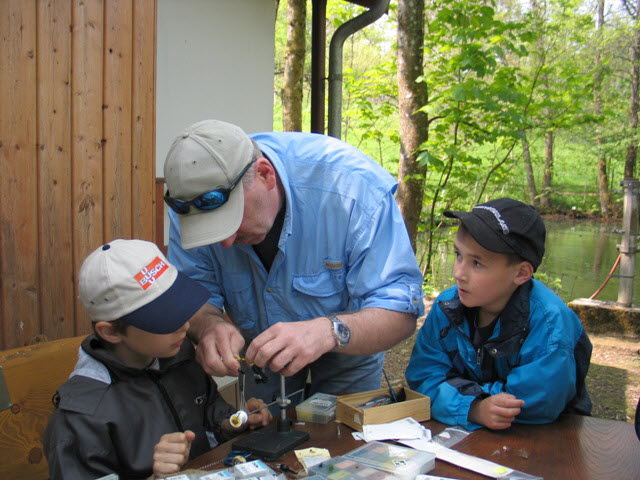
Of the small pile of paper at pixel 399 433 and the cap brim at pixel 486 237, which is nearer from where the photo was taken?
the small pile of paper at pixel 399 433

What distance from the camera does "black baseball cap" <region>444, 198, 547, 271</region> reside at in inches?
82.0

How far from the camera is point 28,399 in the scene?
235cm

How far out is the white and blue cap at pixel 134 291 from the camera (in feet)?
6.17

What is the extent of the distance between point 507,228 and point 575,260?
42.4 ft

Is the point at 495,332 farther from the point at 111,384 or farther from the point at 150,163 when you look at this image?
the point at 150,163

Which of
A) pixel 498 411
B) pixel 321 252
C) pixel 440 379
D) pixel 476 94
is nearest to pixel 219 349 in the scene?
pixel 321 252

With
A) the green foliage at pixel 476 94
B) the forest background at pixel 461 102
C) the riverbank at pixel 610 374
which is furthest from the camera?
the green foliage at pixel 476 94

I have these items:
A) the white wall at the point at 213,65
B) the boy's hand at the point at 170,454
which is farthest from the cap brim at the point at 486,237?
the white wall at the point at 213,65

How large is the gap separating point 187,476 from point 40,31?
1918 millimetres

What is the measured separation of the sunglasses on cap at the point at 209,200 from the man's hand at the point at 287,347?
41cm

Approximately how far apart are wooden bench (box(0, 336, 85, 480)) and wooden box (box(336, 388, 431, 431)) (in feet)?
3.98

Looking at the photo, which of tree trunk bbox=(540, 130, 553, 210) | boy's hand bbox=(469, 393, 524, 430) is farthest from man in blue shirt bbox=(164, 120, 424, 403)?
tree trunk bbox=(540, 130, 553, 210)

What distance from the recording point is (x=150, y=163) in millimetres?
2959

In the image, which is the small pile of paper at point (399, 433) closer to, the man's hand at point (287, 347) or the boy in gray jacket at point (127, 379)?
the man's hand at point (287, 347)
